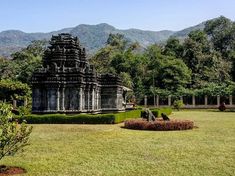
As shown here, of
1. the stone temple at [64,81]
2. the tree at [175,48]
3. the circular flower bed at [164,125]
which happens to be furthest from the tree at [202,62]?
the circular flower bed at [164,125]

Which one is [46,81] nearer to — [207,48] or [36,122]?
[36,122]

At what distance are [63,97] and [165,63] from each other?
123 feet

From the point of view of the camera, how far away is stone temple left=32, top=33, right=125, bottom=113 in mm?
32594

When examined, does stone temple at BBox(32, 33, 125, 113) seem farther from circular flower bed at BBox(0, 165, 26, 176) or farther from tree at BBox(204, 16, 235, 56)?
tree at BBox(204, 16, 235, 56)

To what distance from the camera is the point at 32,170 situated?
12.2 m

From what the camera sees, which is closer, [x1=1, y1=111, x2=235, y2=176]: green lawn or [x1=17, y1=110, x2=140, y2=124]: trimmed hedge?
[x1=1, y1=111, x2=235, y2=176]: green lawn

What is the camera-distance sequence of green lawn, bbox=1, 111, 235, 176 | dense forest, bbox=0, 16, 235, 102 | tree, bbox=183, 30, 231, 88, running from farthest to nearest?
tree, bbox=183, 30, 231, 88
dense forest, bbox=0, 16, 235, 102
green lawn, bbox=1, 111, 235, 176

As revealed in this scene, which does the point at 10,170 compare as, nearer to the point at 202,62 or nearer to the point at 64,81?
the point at 64,81

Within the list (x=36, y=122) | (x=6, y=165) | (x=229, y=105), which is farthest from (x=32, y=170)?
(x=229, y=105)

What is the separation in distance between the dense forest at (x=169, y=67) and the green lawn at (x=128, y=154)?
136 ft

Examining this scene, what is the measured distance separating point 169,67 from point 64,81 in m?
36.4

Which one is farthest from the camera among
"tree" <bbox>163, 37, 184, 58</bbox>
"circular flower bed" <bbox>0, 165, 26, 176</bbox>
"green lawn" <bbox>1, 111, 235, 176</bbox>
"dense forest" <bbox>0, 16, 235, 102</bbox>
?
"tree" <bbox>163, 37, 184, 58</bbox>

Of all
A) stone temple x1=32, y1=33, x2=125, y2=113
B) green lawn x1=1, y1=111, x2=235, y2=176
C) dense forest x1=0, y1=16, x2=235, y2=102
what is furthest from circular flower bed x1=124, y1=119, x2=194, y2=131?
dense forest x1=0, y1=16, x2=235, y2=102

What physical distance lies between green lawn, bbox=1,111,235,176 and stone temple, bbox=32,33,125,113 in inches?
475
